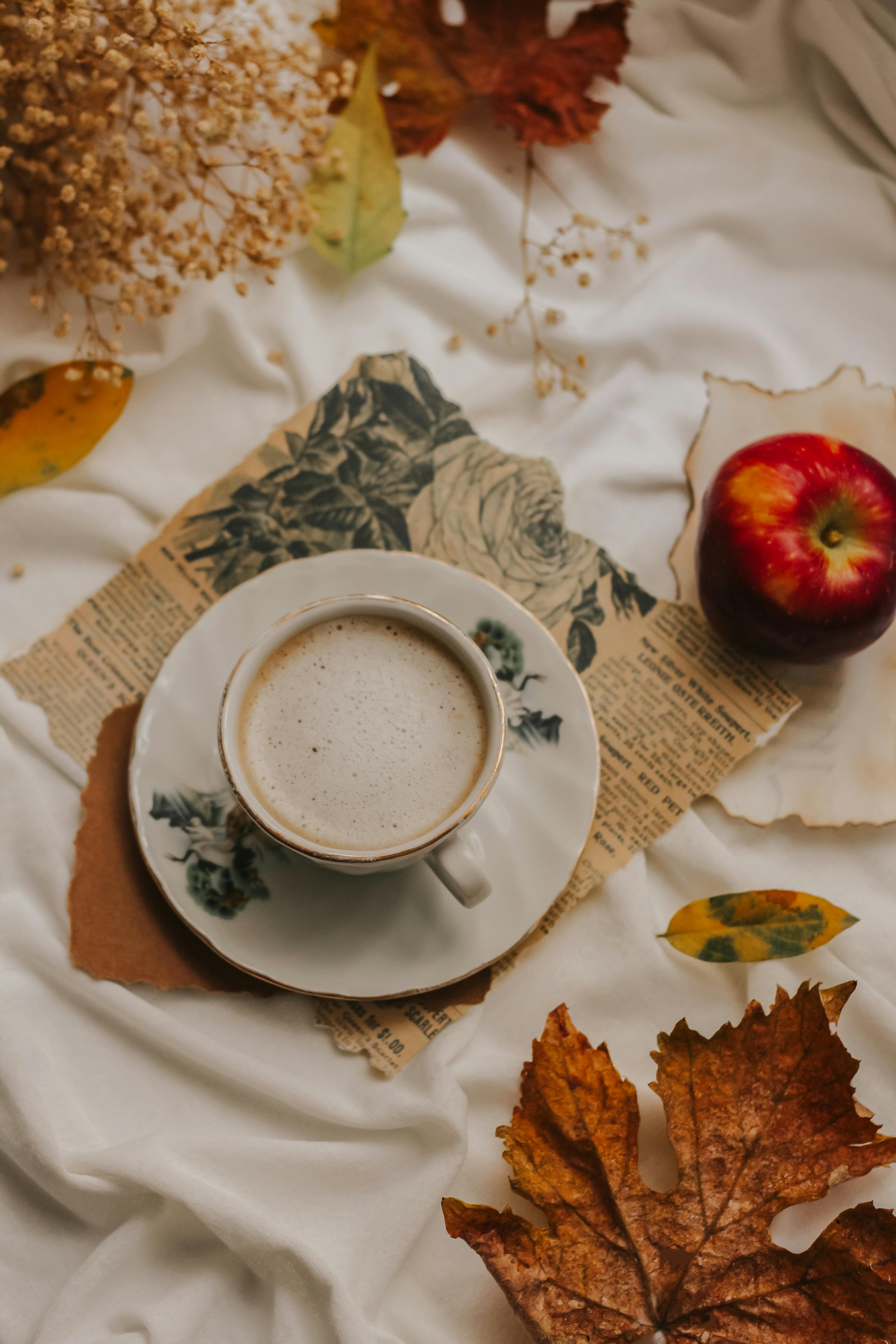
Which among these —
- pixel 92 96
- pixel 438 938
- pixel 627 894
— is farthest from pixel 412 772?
pixel 92 96

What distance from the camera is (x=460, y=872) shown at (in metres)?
0.73

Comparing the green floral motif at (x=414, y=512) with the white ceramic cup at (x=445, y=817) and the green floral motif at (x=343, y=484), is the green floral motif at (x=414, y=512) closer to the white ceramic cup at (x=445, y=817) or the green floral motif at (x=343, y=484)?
the green floral motif at (x=343, y=484)

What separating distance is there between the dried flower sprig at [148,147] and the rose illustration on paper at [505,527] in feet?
0.89

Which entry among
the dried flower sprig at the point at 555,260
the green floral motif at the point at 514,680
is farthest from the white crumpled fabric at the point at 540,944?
the green floral motif at the point at 514,680

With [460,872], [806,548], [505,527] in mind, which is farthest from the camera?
[505,527]

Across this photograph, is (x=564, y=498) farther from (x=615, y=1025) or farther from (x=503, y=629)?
(x=615, y=1025)

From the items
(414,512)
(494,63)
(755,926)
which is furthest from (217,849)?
(494,63)

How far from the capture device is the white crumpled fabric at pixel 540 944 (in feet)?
2.58

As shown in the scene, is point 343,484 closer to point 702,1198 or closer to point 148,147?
point 148,147

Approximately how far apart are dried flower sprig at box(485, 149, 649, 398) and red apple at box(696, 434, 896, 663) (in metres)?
0.23

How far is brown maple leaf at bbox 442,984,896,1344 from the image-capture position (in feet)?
2.39

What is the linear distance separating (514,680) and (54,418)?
54 centimetres

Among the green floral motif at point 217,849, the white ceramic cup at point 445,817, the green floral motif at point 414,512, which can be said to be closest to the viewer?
the white ceramic cup at point 445,817

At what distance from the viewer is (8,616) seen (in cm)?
93
